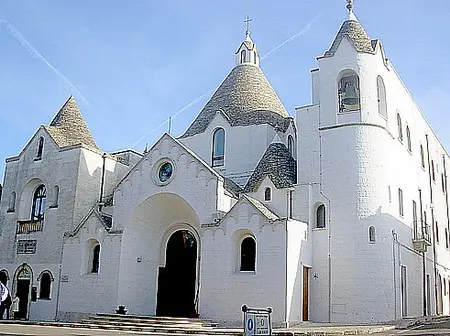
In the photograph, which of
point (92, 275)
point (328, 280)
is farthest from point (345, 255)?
point (92, 275)

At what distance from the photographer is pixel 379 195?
25641 mm

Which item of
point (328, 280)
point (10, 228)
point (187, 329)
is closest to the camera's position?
point (187, 329)

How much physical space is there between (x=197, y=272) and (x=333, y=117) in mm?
10043

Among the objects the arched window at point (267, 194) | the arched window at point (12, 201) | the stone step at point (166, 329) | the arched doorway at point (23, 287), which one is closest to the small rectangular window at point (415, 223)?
the arched window at point (267, 194)

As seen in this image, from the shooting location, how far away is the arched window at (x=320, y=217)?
84.8 feet

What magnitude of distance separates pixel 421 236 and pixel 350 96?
9.04 meters

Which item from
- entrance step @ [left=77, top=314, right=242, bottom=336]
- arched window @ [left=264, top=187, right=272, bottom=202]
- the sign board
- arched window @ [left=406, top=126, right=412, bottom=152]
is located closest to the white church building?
arched window @ [left=264, top=187, right=272, bottom=202]

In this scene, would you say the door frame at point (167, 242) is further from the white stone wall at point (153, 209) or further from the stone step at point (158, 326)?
the stone step at point (158, 326)

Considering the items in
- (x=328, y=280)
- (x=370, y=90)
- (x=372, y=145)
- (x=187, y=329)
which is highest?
(x=370, y=90)

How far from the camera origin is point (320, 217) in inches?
1026

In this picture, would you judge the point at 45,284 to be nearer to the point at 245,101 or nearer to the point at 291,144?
the point at 245,101

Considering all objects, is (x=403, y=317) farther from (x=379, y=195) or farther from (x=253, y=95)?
(x=253, y=95)

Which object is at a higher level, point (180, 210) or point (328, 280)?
point (180, 210)

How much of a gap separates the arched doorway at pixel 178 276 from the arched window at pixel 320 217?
6.46m
